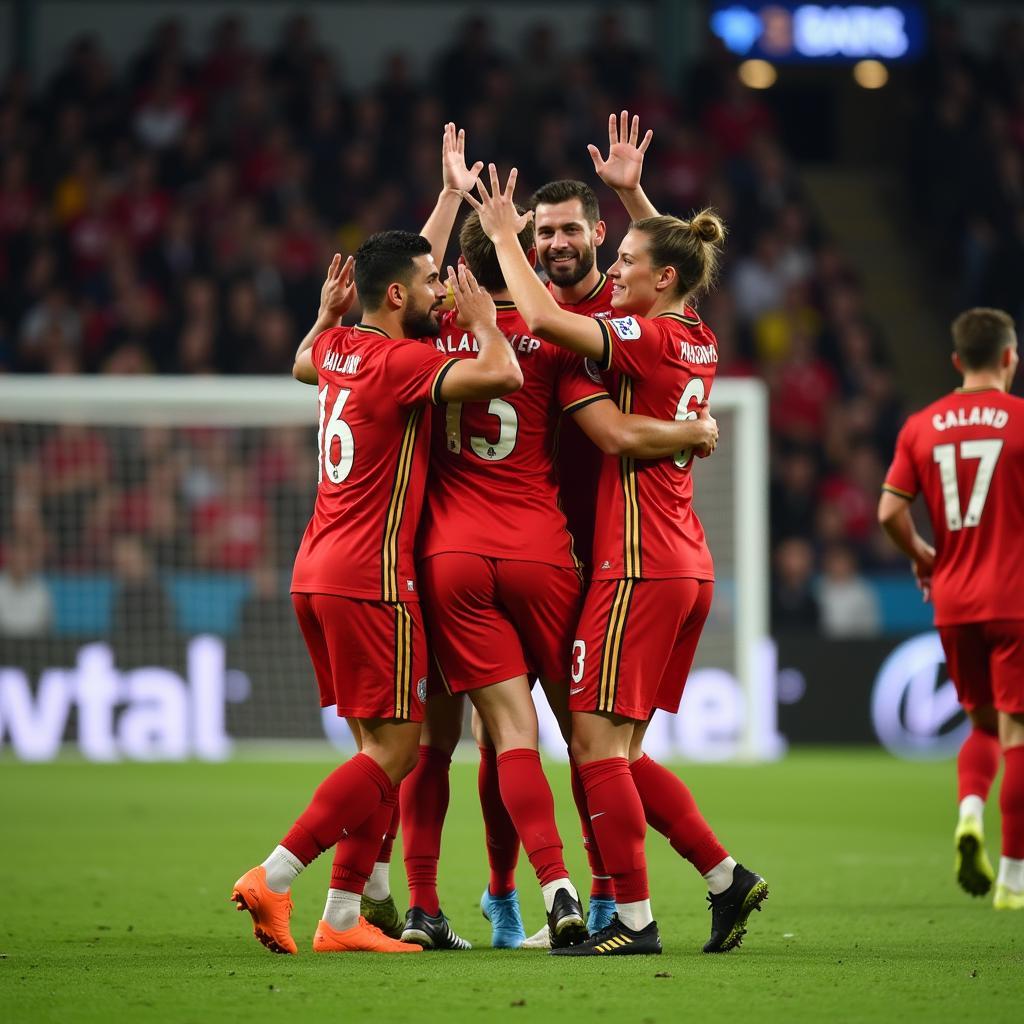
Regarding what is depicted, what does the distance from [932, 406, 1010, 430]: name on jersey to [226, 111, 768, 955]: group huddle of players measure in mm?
1430

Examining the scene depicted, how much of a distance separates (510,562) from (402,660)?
40 cm

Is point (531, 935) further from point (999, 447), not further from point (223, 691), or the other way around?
point (223, 691)

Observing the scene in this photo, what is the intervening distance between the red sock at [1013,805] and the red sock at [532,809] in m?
1.90

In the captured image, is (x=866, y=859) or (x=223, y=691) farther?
(x=223, y=691)

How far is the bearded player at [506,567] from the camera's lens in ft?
16.6

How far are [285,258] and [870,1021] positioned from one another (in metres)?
12.1

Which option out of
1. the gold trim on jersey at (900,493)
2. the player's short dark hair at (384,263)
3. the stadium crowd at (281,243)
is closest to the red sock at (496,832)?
the player's short dark hair at (384,263)

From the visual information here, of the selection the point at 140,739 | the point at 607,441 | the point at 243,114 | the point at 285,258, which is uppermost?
the point at 243,114

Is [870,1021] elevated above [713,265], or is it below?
below

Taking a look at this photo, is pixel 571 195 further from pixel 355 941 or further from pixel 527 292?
pixel 355 941

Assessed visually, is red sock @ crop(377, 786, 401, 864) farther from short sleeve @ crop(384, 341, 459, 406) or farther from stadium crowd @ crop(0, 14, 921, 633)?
stadium crowd @ crop(0, 14, 921, 633)

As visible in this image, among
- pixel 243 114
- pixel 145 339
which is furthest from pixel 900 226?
pixel 145 339

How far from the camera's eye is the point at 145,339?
14.5 m

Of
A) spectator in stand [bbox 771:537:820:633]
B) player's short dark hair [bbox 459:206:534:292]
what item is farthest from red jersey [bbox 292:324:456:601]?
spectator in stand [bbox 771:537:820:633]
